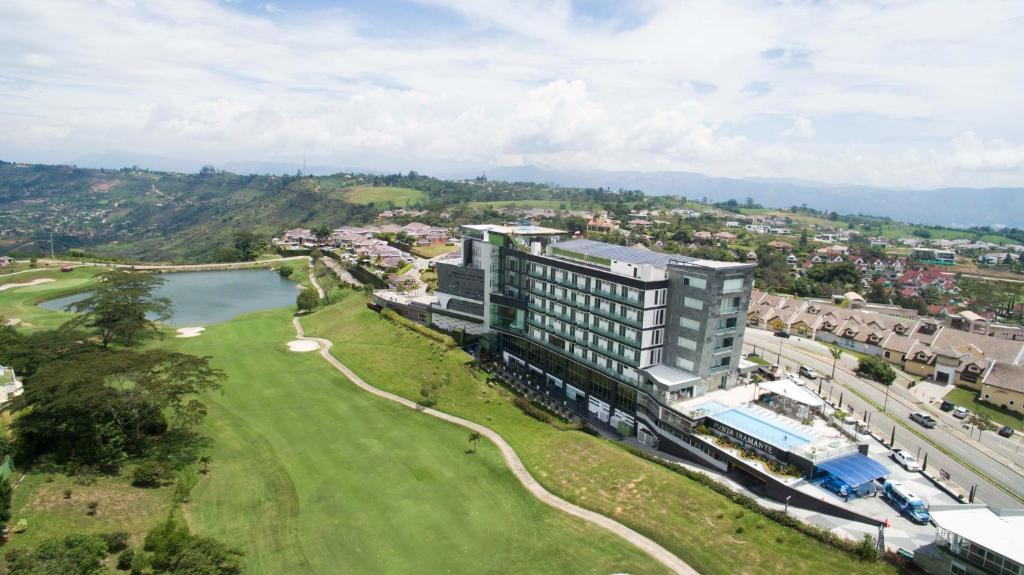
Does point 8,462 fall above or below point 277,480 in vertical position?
above

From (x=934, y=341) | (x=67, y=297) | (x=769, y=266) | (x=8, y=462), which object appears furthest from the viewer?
(x=769, y=266)

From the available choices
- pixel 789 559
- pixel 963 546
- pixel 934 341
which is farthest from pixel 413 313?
pixel 934 341

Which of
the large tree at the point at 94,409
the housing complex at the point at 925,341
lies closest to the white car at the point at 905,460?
the housing complex at the point at 925,341

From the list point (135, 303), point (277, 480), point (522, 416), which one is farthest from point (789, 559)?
point (135, 303)

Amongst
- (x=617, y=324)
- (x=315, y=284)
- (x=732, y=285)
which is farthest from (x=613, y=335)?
(x=315, y=284)

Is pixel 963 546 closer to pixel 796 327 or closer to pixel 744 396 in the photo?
pixel 744 396

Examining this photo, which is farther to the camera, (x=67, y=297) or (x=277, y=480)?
(x=67, y=297)

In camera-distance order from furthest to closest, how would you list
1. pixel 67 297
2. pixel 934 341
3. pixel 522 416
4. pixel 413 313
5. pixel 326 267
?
pixel 326 267 < pixel 67 297 < pixel 413 313 < pixel 934 341 < pixel 522 416
